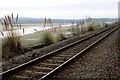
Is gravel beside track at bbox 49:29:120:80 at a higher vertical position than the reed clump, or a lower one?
lower

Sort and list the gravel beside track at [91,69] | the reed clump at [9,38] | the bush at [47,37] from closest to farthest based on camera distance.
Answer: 1. the gravel beside track at [91,69]
2. the reed clump at [9,38]
3. the bush at [47,37]

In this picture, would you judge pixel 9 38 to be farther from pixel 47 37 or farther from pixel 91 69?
pixel 91 69

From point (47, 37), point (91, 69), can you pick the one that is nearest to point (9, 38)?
point (47, 37)

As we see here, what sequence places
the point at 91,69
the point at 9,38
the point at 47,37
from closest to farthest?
1. the point at 91,69
2. the point at 9,38
3. the point at 47,37

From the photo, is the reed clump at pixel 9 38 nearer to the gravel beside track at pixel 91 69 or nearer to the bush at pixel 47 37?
the bush at pixel 47 37

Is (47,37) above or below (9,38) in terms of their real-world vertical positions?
below

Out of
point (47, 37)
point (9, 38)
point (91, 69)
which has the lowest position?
point (91, 69)

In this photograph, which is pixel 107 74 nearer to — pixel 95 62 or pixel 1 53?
pixel 95 62

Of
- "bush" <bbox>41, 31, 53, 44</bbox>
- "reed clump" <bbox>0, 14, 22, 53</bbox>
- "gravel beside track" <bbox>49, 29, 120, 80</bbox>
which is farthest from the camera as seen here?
"bush" <bbox>41, 31, 53, 44</bbox>

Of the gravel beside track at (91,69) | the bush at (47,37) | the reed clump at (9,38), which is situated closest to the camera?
the gravel beside track at (91,69)

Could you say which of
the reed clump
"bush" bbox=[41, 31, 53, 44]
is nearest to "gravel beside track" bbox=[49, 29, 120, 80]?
the reed clump

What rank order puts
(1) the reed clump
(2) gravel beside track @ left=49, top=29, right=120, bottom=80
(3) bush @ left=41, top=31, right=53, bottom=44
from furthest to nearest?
(3) bush @ left=41, top=31, right=53, bottom=44 < (1) the reed clump < (2) gravel beside track @ left=49, top=29, right=120, bottom=80

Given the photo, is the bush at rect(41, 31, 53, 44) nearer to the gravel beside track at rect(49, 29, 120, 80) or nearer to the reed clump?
the reed clump

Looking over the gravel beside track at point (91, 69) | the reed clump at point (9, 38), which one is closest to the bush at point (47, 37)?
the reed clump at point (9, 38)
